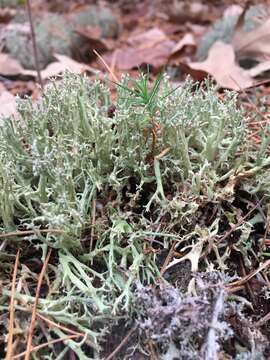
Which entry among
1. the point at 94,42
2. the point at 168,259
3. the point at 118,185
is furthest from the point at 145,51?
the point at 168,259

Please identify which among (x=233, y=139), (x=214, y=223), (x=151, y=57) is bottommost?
(x=151, y=57)

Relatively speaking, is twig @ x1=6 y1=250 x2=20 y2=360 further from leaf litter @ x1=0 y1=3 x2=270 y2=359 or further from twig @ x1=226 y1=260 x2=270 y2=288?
twig @ x1=226 y1=260 x2=270 y2=288

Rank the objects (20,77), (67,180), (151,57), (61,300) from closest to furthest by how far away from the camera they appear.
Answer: (61,300)
(67,180)
(20,77)
(151,57)

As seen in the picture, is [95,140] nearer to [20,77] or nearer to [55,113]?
[55,113]

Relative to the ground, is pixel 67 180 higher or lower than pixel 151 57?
higher

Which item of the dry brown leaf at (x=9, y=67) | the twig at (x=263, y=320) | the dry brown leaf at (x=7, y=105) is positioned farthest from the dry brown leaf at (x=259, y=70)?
the twig at (x=263, y=320)

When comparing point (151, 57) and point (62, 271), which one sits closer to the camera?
point (62, 271)

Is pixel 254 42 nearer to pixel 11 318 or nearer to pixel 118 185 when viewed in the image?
pixel 118 185

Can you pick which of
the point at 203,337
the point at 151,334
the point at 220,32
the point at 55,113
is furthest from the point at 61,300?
the point at 220,32

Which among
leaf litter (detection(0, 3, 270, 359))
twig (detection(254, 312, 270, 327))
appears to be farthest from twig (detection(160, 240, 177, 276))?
twig (detection(254, 312, 270, 327))
